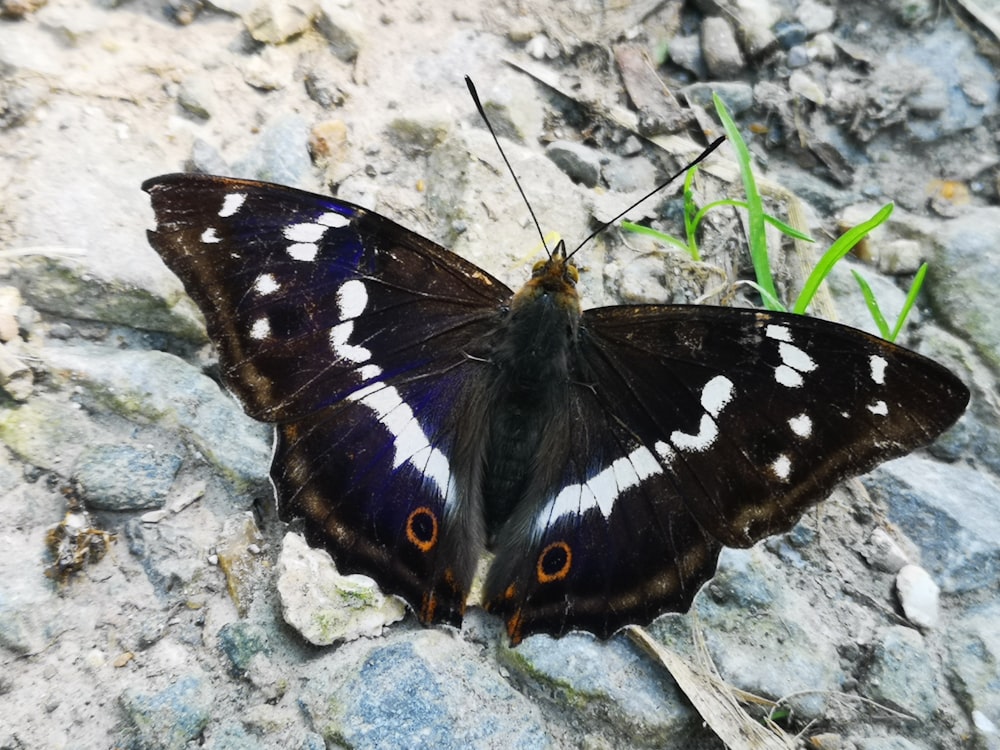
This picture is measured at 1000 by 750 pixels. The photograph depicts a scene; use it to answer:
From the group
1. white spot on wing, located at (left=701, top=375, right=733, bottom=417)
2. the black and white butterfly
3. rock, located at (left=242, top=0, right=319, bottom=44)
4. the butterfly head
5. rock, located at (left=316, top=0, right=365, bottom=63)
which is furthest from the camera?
rock, located at (left=316, top=0, right=365, bottom=63)

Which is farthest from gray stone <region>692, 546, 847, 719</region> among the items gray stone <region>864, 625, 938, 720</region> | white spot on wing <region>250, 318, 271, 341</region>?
white spot on wing <region>250, 318, 271, 341</region>

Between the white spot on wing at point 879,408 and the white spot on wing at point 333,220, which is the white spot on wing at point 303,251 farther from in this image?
the white spot on wing at point 879,408

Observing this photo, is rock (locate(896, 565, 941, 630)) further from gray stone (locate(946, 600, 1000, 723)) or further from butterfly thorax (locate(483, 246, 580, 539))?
butterfly thorax (locate(483, 246, 580, 539))

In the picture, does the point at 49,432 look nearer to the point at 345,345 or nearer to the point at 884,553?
the point at 345,345

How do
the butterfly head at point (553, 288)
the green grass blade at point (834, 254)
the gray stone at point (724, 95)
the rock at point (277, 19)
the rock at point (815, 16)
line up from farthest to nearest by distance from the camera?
the rock at point (815, 16)
the gray stone at point (724, 95)
the rock at point (277, 19)
the green grass blade at point (834, 254)
the butterfly head at point (553, 288)

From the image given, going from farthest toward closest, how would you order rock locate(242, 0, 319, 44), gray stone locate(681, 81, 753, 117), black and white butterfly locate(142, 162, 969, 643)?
1. gray stone locate(681, 81, 753, 117)
2. rock locate(242, 0, 319, 44)
3. black and white butterfly locate(142, 162, 969, 643)

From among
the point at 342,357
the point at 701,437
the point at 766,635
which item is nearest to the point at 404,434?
the point at 342,357

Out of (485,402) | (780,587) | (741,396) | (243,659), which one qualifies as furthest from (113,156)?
(780,587)

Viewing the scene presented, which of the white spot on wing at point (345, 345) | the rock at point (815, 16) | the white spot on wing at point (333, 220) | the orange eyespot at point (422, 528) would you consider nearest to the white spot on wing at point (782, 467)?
the orange eyespot at point (422, 528)
